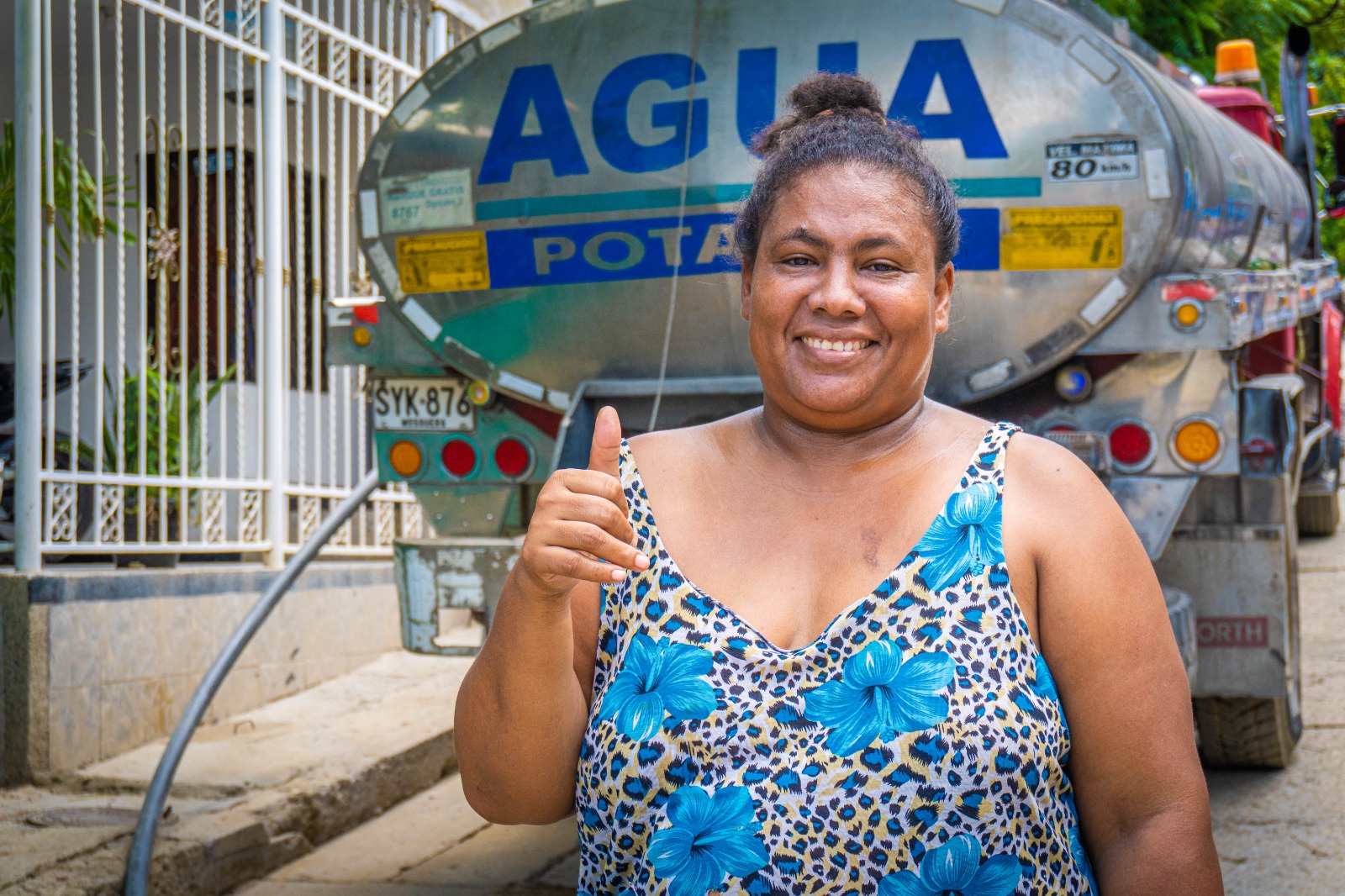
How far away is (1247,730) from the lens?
4.23m

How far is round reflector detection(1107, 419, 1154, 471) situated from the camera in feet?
10.6

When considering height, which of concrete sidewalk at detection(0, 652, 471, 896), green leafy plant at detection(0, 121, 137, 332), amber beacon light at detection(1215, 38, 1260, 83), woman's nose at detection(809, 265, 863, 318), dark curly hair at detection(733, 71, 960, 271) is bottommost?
concrete sidewalk at detection(0, 652, 471, 896)

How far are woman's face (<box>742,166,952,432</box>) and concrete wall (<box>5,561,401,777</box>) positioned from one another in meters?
3.56

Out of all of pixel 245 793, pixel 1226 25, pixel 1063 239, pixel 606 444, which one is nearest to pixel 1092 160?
pixel 1063 239

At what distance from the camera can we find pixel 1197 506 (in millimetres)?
3592

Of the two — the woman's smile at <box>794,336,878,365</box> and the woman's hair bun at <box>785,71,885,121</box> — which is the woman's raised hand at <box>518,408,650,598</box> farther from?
the woman's hair bun at <box>785,71,885,121</box>

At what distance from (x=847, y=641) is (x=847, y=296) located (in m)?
0.43

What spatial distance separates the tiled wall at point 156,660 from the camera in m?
4.48

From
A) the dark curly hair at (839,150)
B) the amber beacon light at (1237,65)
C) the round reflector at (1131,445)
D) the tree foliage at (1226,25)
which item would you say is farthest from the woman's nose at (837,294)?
the tree foliage at (1226,25)

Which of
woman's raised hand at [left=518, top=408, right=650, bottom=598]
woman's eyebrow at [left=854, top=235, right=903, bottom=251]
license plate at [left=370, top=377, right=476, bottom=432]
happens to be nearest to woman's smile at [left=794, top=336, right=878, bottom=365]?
woman's eyebrow at [left=854, top=235, right=903, bottom=251]

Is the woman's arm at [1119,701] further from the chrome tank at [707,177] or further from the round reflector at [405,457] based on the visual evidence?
the round reflector at [405,457]

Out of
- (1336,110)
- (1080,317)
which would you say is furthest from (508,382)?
(1336,110)

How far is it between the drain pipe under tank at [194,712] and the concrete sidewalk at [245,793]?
0.29 ft

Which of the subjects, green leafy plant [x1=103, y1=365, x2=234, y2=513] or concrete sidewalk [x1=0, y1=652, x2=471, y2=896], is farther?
green leafy plant [x1=103, y1=365, x2=234, y2=513]
